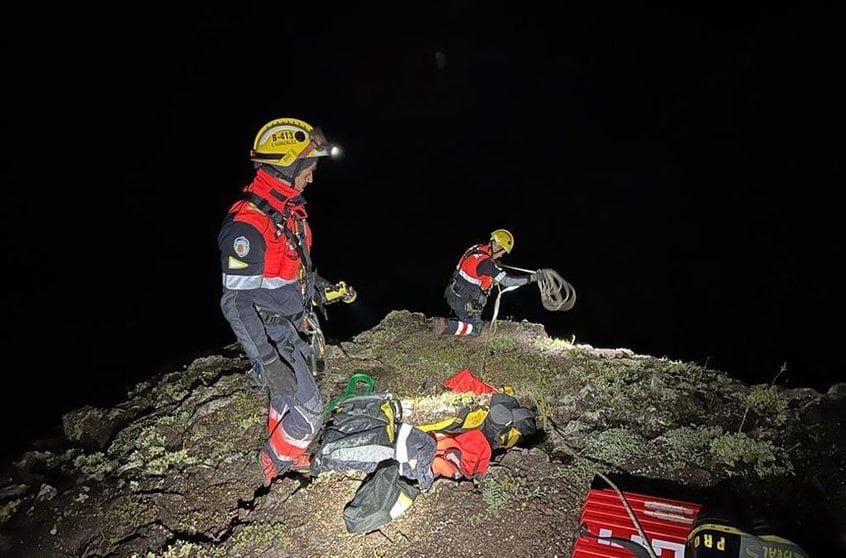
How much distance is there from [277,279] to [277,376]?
2.87ft

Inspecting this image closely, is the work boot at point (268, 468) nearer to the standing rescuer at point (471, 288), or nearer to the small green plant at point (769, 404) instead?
the standing rescuer at point (471, 288)

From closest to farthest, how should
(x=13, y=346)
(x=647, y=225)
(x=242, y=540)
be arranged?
1. (x=242, y=540)
2. (x=13, y=346)
3. (x=647, y=225)

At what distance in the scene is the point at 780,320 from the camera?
24.4 metres

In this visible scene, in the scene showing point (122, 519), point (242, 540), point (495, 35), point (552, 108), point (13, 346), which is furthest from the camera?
point (495, 35)

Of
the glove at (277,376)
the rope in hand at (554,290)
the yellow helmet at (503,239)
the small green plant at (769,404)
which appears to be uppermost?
the yellow helmet at (503,239)

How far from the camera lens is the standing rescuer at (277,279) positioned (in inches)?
150

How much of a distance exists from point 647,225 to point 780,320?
493 inches

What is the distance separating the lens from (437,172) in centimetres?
4806

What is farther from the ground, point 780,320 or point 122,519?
point 122,519

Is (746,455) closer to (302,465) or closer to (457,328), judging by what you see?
(302,465)

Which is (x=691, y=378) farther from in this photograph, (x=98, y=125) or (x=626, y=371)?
(x=98, y=125)

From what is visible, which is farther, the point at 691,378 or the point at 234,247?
the point at 691,378

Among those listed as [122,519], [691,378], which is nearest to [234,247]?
[122,519]

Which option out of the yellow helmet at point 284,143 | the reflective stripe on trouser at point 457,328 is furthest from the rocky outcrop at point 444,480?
the yellow helmet at point 284,143
